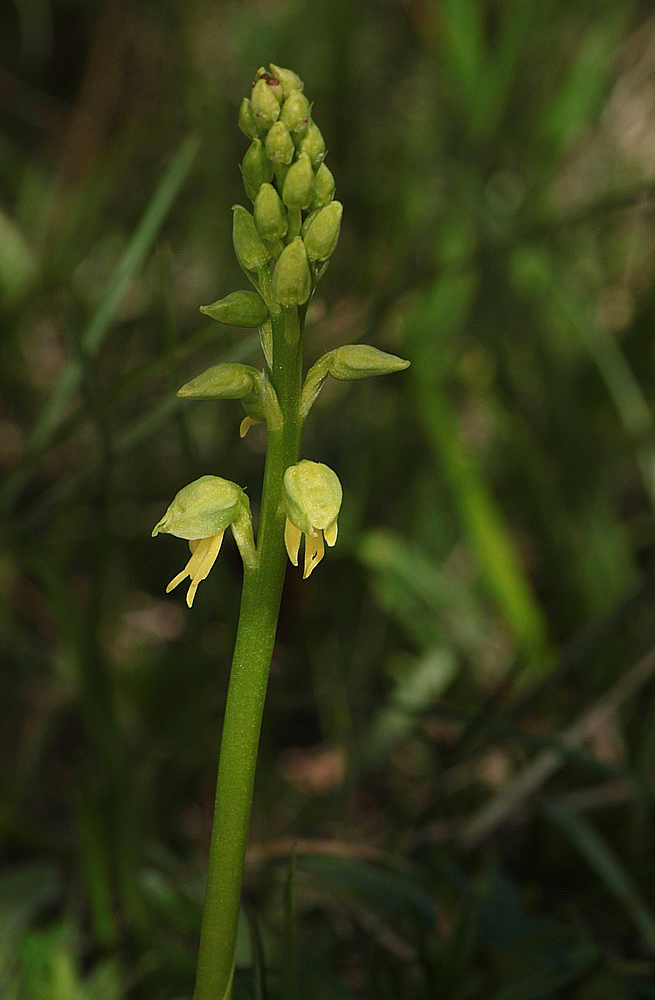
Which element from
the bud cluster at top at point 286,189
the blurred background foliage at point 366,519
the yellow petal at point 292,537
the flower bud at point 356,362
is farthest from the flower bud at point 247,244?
the blurred background foliage at point 366,519

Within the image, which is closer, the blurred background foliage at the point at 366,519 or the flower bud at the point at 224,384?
the flower bud at the point at 224,384

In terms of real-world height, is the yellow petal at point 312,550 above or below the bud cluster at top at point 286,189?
below

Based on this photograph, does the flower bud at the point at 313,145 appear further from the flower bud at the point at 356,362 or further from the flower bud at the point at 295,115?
the flower bud at the point at 356,362

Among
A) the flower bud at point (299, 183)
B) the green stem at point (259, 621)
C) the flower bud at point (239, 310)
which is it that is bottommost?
the green stem at point (259, 621)

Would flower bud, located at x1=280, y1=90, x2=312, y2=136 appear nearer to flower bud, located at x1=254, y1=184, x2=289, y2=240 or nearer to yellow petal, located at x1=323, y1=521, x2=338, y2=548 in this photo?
flower bud, located at x1=254, y1=184, x2=289, y2=240

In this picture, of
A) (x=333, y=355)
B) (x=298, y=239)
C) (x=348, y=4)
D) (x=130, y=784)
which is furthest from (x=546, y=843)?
(x=348, y=4)

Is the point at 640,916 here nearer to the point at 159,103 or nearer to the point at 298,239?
the point at 298,239
